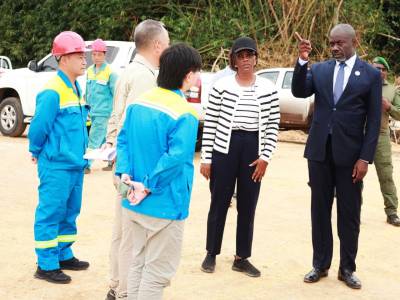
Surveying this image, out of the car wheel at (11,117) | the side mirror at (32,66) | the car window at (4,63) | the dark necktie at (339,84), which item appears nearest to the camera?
the dark necktie at (339,84)

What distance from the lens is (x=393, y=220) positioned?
323 inches

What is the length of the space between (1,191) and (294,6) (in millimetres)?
13367

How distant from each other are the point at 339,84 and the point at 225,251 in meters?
1.93

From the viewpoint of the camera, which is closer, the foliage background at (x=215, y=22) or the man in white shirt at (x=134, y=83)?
the man in white shirt at (x=134, y=83)

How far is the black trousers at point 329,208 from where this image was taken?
582cm

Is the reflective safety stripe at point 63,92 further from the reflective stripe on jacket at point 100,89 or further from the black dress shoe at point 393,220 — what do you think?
the reflective stripe on jacket at point 100,89

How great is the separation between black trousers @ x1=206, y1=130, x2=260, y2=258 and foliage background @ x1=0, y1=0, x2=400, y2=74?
13.9 metres

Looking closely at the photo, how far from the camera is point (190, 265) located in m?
6.20

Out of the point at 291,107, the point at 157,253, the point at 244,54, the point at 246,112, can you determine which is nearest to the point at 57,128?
the point at 246,112

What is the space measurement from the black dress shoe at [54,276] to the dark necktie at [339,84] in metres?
2.50

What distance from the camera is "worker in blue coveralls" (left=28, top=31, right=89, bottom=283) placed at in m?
5.53

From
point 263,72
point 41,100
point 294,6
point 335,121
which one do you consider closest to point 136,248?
point 41,100

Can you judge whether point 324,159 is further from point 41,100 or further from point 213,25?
point 213,25

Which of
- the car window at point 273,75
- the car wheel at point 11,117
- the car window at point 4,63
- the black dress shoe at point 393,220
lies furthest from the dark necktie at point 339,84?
the car window at point 4,63
